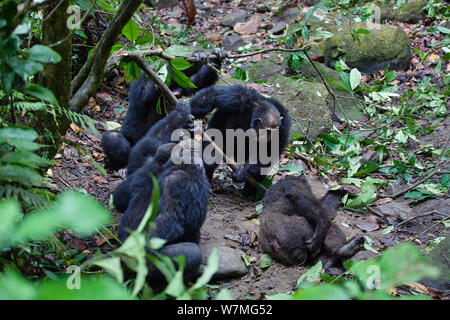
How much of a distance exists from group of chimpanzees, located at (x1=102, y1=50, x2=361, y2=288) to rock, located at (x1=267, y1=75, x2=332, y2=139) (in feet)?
5.96

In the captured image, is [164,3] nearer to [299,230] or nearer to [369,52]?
[369,52]

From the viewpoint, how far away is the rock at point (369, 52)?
9820mm

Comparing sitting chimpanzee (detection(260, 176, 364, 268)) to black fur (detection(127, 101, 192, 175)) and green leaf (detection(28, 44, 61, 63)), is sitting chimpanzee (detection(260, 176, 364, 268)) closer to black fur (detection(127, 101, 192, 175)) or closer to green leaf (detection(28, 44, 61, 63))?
black fur (detection(127, 101, 192, 175))

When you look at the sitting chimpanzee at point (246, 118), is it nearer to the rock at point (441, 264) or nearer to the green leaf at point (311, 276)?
the green leaf at point (311, 276)

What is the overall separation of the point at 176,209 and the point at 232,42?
755 cm

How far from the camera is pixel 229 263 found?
4.61 meters

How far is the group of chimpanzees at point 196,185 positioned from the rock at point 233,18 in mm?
4962

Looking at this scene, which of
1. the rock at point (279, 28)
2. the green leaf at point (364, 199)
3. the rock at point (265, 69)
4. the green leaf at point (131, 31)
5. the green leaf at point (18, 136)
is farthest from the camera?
the rock at point (279, 28)

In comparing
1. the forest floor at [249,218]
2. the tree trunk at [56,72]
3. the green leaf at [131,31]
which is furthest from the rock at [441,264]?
the green leaf at [131,31]

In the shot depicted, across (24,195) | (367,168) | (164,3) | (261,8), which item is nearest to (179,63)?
(24,195)

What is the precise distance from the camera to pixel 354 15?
11320mm

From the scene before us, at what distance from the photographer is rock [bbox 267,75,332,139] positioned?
8188mm

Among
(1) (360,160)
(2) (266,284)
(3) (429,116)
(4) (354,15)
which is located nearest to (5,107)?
(2) (266,284)

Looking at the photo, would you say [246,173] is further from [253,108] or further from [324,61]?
[324,61]
